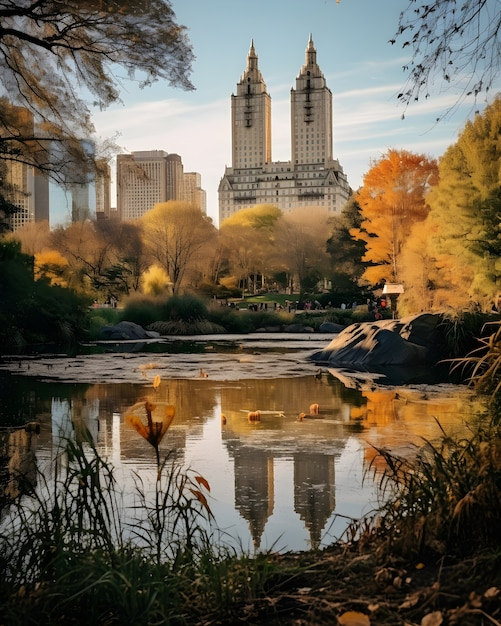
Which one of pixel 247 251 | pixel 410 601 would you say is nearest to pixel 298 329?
pixel 410 601

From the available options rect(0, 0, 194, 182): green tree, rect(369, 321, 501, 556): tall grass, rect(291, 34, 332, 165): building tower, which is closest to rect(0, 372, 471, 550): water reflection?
rect(369, 321, 501, 556): tall grass

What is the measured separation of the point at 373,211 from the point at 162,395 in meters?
26.0

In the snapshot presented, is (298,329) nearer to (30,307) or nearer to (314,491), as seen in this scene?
(30,307)

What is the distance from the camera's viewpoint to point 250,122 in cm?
15012

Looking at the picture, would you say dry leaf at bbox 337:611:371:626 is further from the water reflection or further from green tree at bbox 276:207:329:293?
green tree at bbox 276:207:329:293

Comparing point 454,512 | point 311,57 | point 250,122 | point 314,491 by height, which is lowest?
point 314,491

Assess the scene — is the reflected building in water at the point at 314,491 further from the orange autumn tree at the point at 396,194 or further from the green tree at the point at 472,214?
the orange autumn tree at the point at 396,194

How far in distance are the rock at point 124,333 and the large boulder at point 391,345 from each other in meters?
11.0

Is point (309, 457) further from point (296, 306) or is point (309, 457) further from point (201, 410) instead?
point (296, 306)

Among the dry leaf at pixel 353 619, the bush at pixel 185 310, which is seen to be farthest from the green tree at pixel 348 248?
the dry leaf at pixel 353 619

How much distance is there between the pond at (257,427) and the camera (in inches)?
173

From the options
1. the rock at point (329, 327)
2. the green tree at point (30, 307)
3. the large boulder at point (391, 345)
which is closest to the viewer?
the large boulder at point (391, 345)

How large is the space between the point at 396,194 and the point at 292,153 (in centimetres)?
12431

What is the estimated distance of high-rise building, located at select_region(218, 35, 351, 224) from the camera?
145000 millimetres
